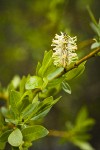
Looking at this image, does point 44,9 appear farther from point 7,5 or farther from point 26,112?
point 26,112

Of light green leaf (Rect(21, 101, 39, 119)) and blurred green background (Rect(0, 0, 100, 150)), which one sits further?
blurred green background (Rect(0, 0, 100, 150))

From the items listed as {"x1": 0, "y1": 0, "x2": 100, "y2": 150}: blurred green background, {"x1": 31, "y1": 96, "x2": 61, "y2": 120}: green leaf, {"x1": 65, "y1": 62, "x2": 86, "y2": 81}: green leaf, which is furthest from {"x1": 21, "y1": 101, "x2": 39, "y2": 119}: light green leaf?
{"x1": 0, "y1": 0, "x2": 100, "y2": 150}: blurred green background

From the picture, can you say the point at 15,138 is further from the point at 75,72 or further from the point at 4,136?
the point at 75,72

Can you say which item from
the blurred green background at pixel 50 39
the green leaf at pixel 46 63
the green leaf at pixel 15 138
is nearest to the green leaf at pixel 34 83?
the green leaf at pixel 46 63

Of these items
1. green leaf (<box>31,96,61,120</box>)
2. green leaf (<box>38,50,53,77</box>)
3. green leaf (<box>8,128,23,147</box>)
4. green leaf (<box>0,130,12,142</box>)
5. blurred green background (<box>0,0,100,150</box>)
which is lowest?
green leaf (<box>8,128,23,147</box>)

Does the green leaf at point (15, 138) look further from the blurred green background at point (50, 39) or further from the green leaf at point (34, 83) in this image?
the blurred green background at point (50, 39)

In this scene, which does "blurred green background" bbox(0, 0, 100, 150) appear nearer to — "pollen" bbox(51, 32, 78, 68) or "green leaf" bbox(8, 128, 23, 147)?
"pollen" bbox(51, 32, 78, 68)
